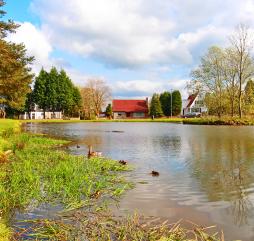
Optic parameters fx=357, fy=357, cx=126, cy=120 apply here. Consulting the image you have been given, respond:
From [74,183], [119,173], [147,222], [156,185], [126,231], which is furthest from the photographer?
[119,173]

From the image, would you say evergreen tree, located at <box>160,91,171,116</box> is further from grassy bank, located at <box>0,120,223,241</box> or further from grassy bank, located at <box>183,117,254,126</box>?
grassy bank, located at <box>0,120,223,241</box>

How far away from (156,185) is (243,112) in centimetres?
6200

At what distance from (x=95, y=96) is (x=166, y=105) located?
22.7 metres

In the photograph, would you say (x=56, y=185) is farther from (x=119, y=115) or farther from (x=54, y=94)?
(x=119, y=115)

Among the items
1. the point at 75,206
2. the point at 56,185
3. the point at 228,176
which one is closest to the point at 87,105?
the point at 228,176

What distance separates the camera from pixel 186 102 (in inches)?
5157

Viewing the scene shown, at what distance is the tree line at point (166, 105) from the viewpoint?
110938 millimetres


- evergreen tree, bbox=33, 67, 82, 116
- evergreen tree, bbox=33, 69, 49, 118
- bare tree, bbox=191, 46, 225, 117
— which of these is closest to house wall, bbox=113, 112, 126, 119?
evergreen tree, bbox=33, 67, 82, 116

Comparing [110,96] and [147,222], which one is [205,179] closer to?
[147,222]

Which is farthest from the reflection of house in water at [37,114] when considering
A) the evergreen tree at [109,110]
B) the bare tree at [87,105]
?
the evergreen tree at [109,110]

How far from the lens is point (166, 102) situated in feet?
371

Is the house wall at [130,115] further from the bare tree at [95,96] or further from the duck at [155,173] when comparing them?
the duck at [155,173]

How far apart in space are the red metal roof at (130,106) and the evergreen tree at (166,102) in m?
13.3

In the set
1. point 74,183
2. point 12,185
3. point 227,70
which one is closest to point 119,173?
point 74,183
